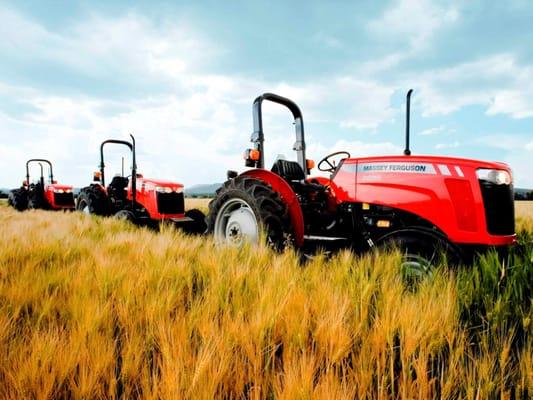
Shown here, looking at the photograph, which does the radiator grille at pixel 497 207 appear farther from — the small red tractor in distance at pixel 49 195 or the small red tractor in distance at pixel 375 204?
the small red tractor in distance at pixel 49 195

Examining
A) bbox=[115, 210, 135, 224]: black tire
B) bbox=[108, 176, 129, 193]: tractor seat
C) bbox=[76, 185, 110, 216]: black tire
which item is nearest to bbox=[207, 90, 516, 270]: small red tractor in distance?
bbox=[115, 210, 135, 224]: black tire

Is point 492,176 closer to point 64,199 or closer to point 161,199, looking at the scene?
point 161,199

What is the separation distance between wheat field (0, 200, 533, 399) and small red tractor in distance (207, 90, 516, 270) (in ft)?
0.92

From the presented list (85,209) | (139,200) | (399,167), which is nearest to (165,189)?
(139,200)

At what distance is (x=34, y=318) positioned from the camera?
1.98 m

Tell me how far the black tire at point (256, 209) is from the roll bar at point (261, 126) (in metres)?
0.45

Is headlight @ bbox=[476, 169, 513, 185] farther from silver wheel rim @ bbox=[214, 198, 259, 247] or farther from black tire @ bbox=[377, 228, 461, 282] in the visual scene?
silver wheel rim @ bbox=[214, 198, 259, 247]

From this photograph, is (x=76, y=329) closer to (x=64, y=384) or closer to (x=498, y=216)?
(x=64, y=384)

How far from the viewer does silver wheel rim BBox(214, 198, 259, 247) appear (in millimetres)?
3760

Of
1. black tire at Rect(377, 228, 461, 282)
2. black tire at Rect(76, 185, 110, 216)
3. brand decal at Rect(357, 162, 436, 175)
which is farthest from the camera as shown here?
black tire at Rect(76, 185, 110, 216)

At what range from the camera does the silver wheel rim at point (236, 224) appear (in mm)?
3760

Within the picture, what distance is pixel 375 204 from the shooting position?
324 cm

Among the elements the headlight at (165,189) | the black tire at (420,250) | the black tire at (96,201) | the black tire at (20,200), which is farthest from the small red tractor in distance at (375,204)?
the black tire at (20,200)

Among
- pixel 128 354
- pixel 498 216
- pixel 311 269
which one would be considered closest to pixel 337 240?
pixel 311 269
